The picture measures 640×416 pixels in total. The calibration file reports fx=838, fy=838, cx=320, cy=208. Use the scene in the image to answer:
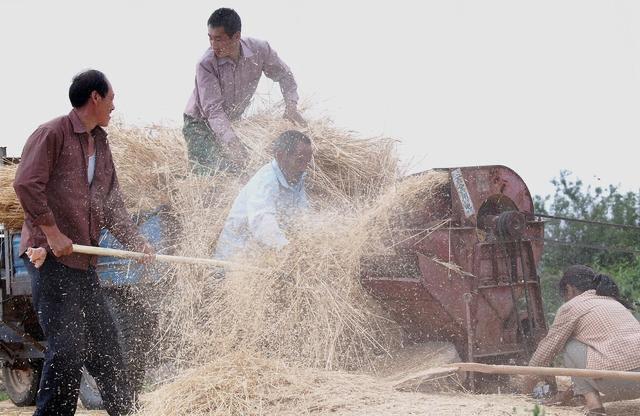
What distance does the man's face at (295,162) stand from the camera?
5719 millimetres

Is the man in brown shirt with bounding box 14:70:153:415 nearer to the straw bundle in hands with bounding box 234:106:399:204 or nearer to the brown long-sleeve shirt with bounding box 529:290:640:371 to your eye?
the straw bundle in hands with bounding box 234:106:399:204

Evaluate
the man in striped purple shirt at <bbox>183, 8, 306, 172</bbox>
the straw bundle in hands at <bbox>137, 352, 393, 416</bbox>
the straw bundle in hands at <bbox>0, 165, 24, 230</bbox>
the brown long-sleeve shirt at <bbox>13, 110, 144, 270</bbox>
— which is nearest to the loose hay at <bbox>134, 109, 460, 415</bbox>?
the straw bundle in hands at <bbox>137, 352, 393, 416</bbox>

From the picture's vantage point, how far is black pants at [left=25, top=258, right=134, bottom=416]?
4.24 m

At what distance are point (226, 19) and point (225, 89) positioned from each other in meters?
0.55

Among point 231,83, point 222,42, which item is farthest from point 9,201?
point 222,42

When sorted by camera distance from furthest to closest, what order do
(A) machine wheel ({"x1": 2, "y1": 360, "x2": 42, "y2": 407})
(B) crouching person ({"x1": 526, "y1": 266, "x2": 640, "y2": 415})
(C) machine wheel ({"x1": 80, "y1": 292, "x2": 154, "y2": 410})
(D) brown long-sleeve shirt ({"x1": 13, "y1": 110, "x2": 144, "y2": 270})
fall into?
(A) machine wheel ({"x1": 2, "y1": 360, "x2": 42, "y2": 407})
(C) machine wheel ({"x1": 80, "y1": 292, "x2": 154, "y2": 410})
(B) crouching person ({"x1": 526, "y1": 266, "x2": 640, "y2": 415})
(D) brown long-sleeve shirt ({"x1": 13, "y1": 110, "x2": 144, "y2": 270})

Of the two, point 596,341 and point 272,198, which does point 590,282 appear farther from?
point 272,198

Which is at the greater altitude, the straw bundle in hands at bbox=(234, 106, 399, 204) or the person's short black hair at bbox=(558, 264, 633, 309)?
the straw bundle in hands at bbox=(234, 106, 399, 204)

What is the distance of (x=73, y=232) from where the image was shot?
14.9 ft

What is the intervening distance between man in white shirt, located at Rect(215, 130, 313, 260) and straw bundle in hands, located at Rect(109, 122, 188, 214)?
77cm

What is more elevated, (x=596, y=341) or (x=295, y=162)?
(x=295, y=162)

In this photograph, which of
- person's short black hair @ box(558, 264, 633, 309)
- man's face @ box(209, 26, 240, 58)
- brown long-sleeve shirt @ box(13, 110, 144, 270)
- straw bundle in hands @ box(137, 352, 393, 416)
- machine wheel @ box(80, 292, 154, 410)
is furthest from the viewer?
man's face @ box(209, 26, 240, 58)

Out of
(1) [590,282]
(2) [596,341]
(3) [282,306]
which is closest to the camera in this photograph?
(3) [282,306]

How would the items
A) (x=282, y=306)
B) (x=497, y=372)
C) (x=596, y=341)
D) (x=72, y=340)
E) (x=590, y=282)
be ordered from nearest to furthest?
(x=72, y=340) < (x=497, y=372) < (x=282, y=306) < (x=596, y=341) < (x=590, y=282)
